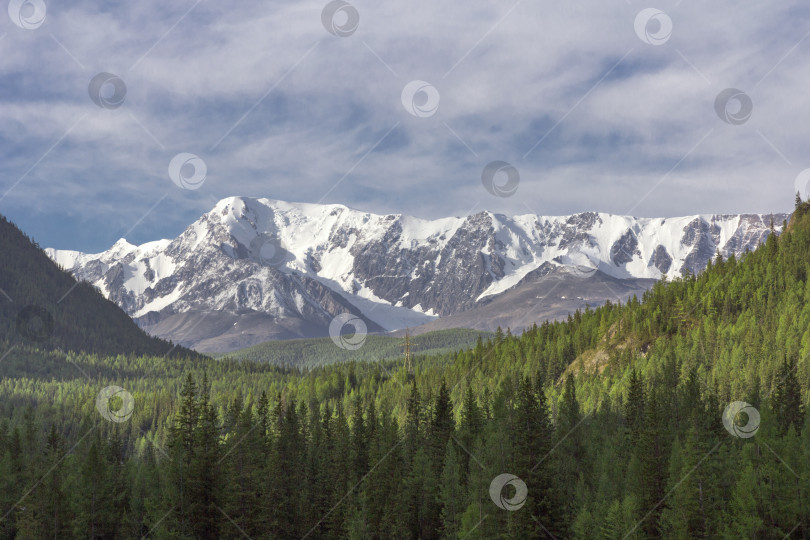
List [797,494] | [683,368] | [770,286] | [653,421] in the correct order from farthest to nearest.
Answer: [770,286]
[683,368]
[653,421]
[797,494]

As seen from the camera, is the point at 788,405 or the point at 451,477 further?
the point at 788,405

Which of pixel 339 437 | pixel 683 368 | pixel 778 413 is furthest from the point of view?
pixel 683 368

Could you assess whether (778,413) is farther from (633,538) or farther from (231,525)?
(231,525)

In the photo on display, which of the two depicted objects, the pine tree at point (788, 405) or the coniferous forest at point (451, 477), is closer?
the coniferous forest at point (451, 477)

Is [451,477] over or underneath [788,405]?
underneath

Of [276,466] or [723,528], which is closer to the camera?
[723,528]

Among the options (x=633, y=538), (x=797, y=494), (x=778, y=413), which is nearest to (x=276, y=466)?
(x=633, y=538)

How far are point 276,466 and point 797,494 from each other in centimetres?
5137

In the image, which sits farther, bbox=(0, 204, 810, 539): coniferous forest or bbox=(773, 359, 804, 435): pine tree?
bbox=(773, 359, 804, 435): pine tree

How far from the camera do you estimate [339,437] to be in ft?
296

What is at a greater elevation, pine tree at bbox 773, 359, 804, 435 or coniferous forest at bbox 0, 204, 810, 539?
pine tree at bbox 773, 359, 804, 435

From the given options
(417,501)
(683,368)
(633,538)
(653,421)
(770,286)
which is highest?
(770,286)

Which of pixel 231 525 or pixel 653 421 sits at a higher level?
pixel 653 421

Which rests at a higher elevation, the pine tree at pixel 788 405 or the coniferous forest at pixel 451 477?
the pine tree at pixel 788 405
